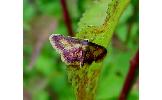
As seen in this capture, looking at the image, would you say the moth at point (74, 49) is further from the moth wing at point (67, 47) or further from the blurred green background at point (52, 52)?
the blurred green background at point (52, 52)

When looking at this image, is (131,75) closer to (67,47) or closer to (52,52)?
(67,47)

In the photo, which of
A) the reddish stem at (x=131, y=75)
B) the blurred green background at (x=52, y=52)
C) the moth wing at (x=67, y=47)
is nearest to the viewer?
the moth wing at (x=67, y=47)

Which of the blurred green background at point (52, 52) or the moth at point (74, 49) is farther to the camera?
the blurred green background at point (52, 52)

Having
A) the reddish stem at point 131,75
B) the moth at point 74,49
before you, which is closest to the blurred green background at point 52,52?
the reddish stem at point 131,75

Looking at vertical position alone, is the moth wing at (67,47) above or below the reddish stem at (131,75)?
above

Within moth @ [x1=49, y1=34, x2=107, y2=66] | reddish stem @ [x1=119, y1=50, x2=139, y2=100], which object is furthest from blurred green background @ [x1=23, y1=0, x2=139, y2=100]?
moth @ [x1=49, y1=34, x2=107, y2=66]
